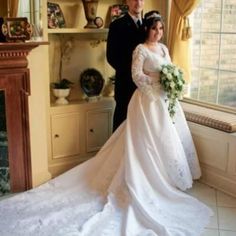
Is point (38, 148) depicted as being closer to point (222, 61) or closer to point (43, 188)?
point (43, 188)

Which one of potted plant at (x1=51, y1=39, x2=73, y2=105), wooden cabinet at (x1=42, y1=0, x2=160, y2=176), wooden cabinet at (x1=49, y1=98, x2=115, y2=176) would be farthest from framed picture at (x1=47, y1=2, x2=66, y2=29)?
wooden cabinet at (x1=49, y1=98, x2=115, y2=176)

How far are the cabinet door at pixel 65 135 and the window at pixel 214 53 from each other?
4.09 feet

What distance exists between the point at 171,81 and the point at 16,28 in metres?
1.26

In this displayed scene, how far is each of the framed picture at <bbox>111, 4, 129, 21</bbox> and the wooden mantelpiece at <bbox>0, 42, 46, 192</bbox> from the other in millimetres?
1104

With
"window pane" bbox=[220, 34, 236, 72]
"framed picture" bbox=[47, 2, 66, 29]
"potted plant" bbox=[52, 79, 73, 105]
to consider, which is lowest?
"potted plant" bbox=[52, 79, 73, 105]

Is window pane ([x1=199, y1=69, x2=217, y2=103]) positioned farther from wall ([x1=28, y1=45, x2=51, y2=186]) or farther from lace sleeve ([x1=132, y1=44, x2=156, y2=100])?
wall ([x1=28, y1=45, x2=51, y2=186])

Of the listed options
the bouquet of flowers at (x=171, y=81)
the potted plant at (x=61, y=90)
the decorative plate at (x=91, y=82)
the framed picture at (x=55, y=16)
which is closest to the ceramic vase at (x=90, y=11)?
the framed picture at (x=55, y=16)

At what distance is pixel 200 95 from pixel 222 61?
429 mm

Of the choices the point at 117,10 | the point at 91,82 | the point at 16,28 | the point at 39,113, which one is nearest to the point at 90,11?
the point at 117,10

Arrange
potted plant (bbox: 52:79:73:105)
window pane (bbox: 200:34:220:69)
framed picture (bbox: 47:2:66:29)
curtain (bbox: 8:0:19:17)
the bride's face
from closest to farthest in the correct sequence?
curtain (bbox: 8:0:19:17)
the bride's face
framed picture (bbox: 47:2:66:29)
potted plant (bbox: 52:79:73:105)
window pane (bbox: 200:34:220:69)

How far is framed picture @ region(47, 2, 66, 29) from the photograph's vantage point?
3.62 m

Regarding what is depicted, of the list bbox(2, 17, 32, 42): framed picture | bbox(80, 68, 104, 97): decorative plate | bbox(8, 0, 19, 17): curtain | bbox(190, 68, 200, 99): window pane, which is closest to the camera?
bbox(2, 17, 32, 42): framed picture

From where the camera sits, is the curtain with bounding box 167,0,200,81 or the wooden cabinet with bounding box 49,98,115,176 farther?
the curtain with bounding box 167,0,200,81

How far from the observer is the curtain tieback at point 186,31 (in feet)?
12.8
